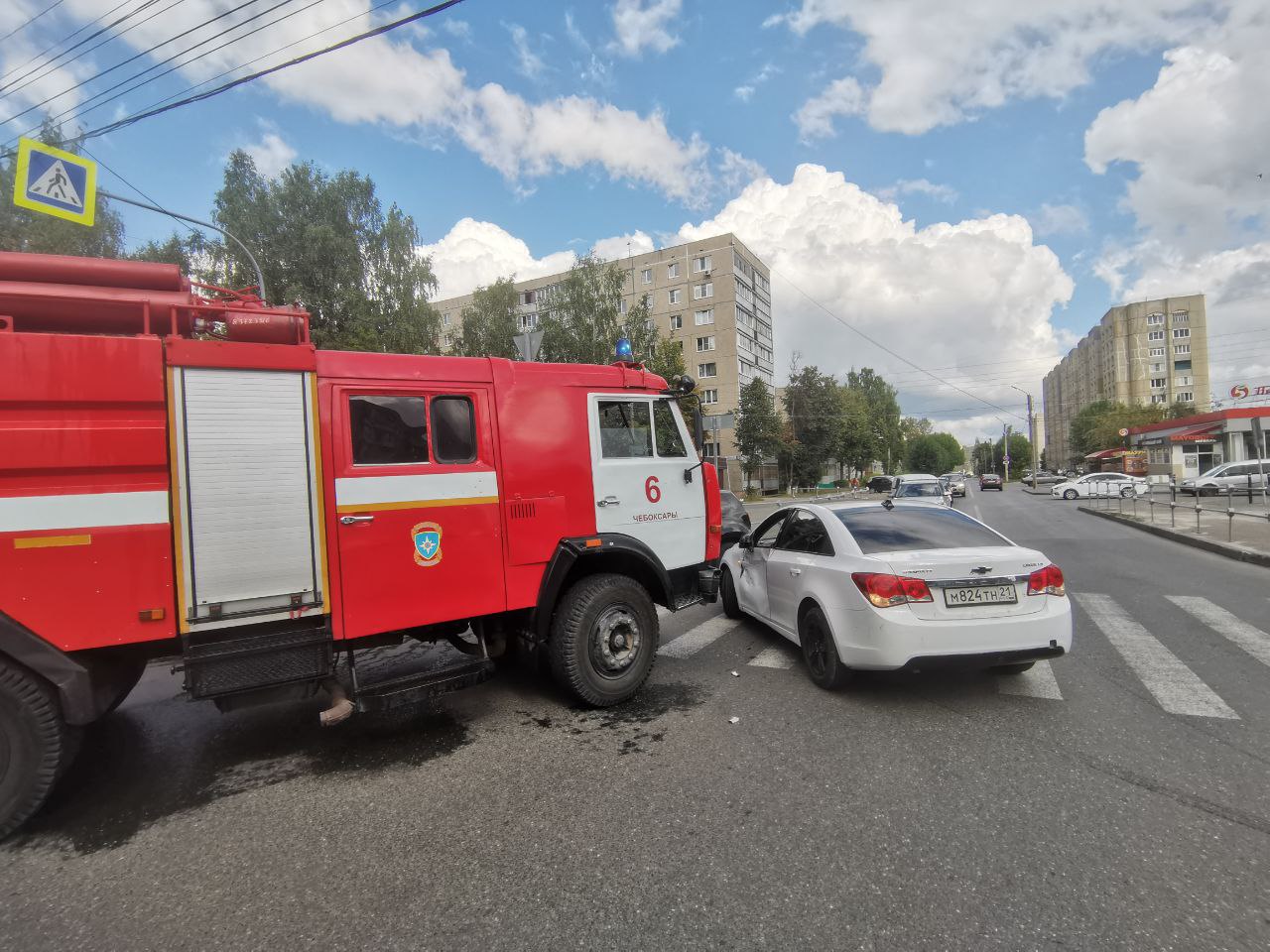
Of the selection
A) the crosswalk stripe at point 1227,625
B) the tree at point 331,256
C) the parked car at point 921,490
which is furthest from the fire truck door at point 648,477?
the tree at point 331,256

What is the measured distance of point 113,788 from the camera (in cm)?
357

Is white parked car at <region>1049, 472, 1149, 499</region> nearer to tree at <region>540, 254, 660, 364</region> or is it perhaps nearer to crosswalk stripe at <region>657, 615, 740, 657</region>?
tree at <region>540, 254, 660, 364</region>

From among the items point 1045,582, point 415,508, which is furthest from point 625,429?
point 1045,582

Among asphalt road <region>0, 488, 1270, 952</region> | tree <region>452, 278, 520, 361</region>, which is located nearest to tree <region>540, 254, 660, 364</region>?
tree <region>452, 278, 520, 361</region>

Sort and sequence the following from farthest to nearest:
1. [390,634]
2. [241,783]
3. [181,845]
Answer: [390,634], [241,783], [181,845]

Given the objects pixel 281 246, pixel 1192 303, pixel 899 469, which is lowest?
pixel 899 469

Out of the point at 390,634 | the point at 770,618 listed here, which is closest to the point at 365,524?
the point at 390,634

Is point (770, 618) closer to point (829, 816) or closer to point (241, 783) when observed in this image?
point (829, 816)

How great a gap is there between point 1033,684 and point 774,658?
2003 millimetres

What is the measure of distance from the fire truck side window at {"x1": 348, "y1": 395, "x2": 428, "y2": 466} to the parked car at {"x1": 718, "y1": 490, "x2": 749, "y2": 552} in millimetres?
7084

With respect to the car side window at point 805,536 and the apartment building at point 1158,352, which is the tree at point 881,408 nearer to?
the apartment building at point 1158,352

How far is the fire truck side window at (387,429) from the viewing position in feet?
12.5

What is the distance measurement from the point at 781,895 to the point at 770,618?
3663 mm

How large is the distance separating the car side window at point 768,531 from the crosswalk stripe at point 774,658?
3.40ft
